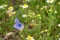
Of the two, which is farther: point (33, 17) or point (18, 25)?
point (33, 17)

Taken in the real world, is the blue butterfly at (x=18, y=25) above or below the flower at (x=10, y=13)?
below

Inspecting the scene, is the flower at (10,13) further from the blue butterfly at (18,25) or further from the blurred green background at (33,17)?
the blue butterfly at (18,25)

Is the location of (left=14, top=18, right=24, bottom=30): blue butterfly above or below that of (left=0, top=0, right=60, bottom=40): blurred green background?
below

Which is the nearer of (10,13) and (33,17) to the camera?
(33,17)

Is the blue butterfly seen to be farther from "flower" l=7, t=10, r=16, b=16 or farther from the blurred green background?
"flower" l=7, t=10, r=16, b=16

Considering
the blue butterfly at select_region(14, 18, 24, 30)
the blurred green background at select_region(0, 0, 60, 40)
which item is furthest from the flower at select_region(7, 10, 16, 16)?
the blue butterfly at select_region(14, 18, 24, 30)

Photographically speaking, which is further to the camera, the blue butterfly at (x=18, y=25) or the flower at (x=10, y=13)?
the flower at (x=10, y=13)

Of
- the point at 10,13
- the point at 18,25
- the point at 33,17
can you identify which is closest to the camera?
the point at 18,25

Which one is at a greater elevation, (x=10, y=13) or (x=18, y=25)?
(x=10, y=13)

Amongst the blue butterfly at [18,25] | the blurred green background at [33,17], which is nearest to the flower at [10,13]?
the blurred green background at [33,17]

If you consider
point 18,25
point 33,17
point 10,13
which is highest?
point 10,13

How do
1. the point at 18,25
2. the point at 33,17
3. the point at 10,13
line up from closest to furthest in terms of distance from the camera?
1. the point at 18,25
2. the point at 33,17
3. the point at 10,13
